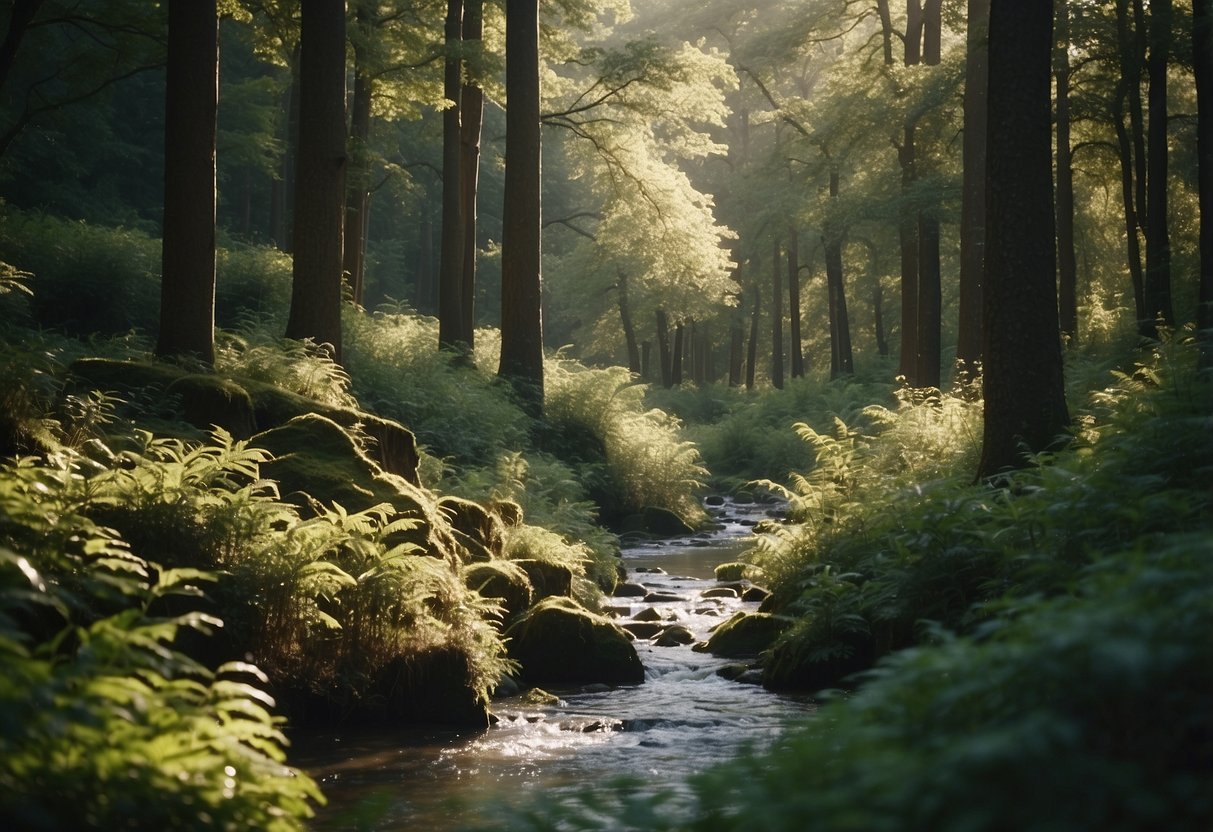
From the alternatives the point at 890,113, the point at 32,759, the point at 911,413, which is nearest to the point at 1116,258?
the point at 890,113

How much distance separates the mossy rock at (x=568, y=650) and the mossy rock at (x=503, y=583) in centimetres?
32

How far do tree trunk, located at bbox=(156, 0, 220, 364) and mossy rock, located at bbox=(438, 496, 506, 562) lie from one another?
120 inches

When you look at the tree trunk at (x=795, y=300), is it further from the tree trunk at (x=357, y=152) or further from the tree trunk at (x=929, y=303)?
the tree trunk at (x=357, y=152)

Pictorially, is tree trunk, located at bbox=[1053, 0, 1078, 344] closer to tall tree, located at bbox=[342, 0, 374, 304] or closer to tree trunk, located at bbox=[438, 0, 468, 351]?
tree trunk, located at bbox=[438, 0, 468, 351]

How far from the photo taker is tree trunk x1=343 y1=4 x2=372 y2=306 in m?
21.3

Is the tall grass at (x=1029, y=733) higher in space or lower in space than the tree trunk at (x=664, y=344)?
lower

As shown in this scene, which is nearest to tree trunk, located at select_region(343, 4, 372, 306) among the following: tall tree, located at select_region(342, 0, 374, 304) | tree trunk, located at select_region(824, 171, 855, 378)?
tall tree, located at select_region(342, 0, 374, 304)

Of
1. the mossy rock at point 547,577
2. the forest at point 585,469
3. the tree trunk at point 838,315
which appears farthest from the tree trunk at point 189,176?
the tree trunk at point 838,315

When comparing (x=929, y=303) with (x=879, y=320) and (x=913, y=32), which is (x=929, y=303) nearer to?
(x=913, y=32)

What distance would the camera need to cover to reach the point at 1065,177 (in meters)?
22.2

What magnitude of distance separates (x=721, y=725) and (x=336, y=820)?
348 cm

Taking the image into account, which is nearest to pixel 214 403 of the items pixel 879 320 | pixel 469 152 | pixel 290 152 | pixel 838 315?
pixel 469 152

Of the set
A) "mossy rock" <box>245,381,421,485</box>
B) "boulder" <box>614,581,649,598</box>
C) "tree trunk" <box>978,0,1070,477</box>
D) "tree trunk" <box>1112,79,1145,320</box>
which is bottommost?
"boulder" <box>614,581,649,598</box>

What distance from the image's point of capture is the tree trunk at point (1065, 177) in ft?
66.4
